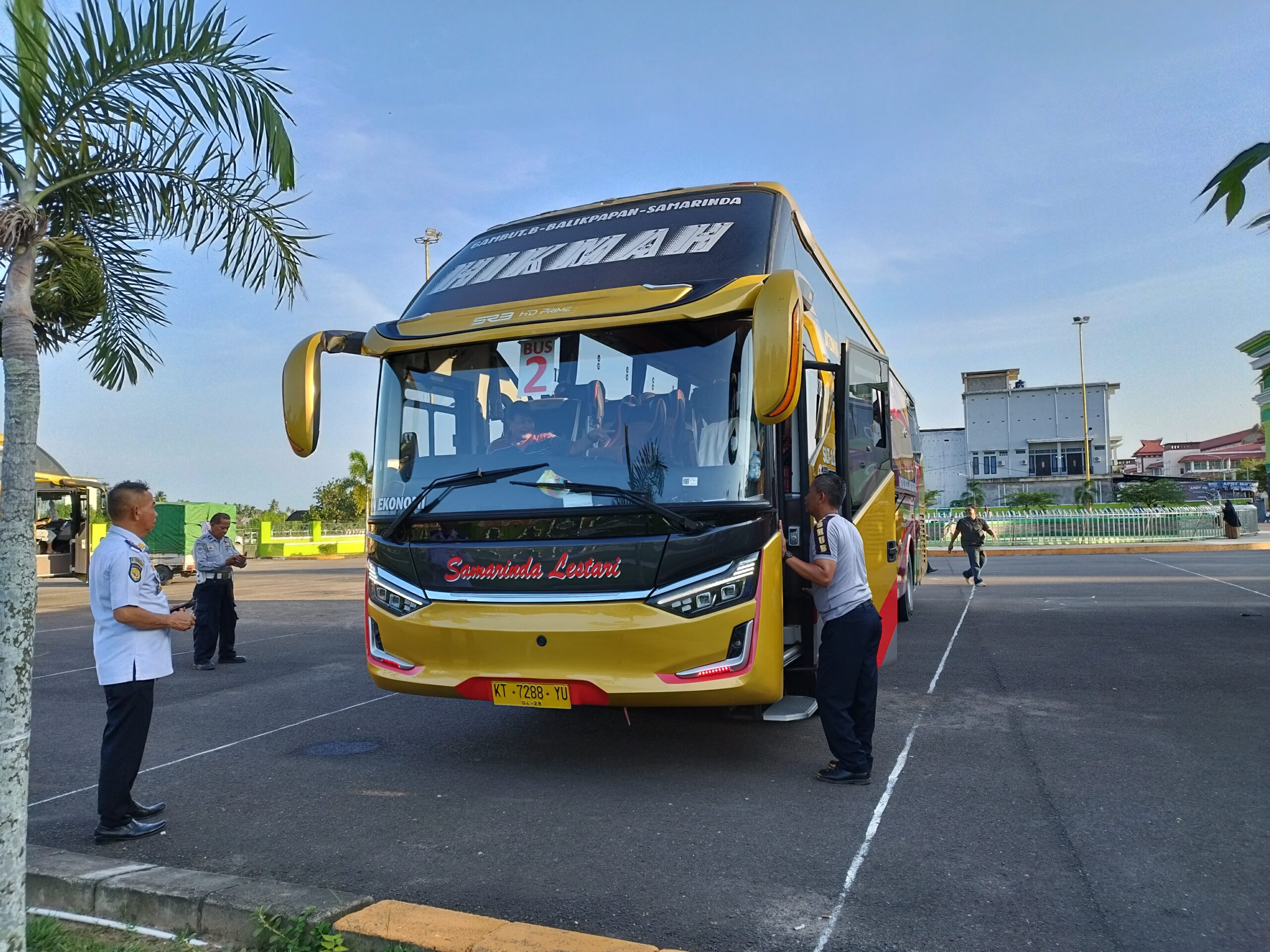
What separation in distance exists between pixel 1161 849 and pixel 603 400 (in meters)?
3.67

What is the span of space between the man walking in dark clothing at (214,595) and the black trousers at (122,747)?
5.86 m

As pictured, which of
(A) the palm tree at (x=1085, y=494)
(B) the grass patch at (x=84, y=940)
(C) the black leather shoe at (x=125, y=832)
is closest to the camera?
(B) the grass patch at (x=84, y=940)

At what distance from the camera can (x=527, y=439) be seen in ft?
19.0

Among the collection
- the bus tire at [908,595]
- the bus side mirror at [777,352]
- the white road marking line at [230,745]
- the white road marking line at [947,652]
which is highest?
the bus side mirror at [777,352]

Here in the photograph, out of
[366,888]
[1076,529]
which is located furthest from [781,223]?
[1076,529]

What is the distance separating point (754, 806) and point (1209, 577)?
18351 mm

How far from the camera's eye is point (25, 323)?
12.0ft

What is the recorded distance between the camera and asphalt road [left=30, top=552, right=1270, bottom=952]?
12.6 feet

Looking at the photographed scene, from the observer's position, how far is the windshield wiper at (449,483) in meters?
5.69

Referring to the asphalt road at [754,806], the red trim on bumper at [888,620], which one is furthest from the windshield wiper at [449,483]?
the red trim on bumper at [888,620]

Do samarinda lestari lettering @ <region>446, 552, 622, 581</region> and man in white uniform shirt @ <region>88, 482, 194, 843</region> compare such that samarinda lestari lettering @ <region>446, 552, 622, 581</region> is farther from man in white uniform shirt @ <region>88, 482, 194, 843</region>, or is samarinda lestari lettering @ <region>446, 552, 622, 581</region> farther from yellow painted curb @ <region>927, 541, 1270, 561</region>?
yellow painted curb @ <region>927, 541, 1270, 561</region>

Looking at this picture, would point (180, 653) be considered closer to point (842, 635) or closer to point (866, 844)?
point (842, 635)

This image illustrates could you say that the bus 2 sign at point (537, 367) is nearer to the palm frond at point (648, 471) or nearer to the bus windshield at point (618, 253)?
the bus windshield at point (618, 253)

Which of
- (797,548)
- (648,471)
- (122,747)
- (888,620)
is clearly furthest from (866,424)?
(122,747)
